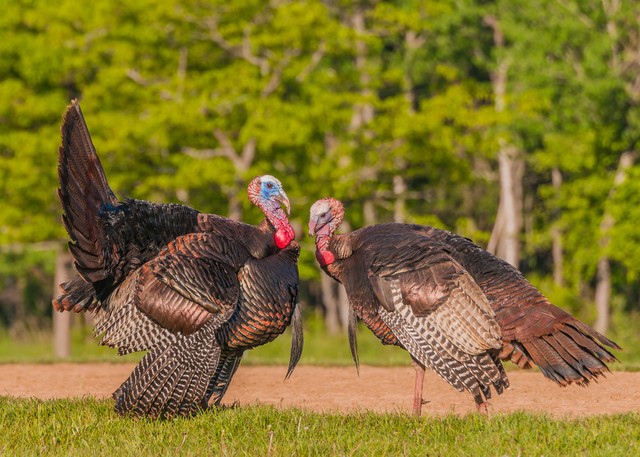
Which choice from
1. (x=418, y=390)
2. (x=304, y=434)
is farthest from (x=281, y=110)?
(x=304, y=434)

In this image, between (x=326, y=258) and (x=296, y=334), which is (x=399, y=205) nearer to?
(x=326, y=258)

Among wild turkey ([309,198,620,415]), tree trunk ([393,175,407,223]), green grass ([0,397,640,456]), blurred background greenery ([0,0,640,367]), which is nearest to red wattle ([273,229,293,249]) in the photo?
wild turkey ([309,198,620,415])

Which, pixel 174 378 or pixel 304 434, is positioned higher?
pixel 174 378

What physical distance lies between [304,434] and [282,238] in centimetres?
184

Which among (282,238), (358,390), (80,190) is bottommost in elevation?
(358,390)

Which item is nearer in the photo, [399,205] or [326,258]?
[326,258]

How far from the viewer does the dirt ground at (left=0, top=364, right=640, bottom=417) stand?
9211mm

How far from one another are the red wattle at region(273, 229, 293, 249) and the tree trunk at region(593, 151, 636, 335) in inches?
627

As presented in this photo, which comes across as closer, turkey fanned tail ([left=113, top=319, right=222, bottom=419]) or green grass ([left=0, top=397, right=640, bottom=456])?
green grass ([left=0, top=397, right=640, bottom=456])

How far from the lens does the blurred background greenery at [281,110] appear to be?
800 inches

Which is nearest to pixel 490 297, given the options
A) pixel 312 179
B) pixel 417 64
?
pixel 312 179

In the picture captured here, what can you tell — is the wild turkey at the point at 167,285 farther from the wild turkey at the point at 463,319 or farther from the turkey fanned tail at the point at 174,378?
the wild turkey at the point at 463,319

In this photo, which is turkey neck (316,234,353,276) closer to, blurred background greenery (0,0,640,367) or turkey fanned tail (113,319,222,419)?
turkey fanned tail (113,319,222,419)

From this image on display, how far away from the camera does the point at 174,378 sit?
8031mm
